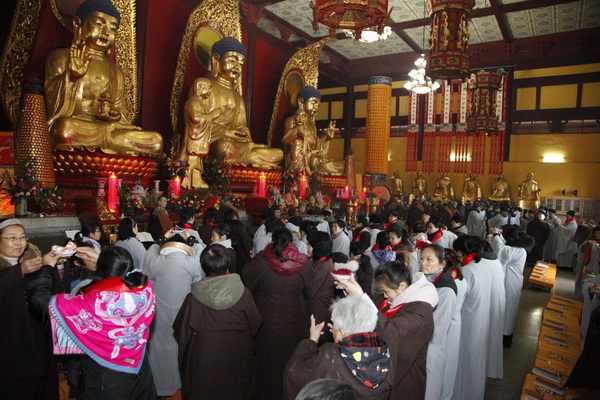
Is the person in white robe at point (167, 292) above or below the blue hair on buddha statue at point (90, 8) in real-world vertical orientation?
below

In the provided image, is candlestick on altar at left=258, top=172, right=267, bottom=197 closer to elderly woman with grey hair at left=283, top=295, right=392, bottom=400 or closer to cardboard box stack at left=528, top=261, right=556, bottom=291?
cardboard box stack at left=528, top=261, right=556, bottom=291

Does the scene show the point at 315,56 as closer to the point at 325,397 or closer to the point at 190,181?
the point at 190,181

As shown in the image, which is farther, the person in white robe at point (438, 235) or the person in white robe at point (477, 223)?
the person in white robe at point (477, 223)

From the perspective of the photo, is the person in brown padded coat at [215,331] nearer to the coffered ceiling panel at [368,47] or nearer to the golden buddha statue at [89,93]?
the golden buddha statue at [89,93]

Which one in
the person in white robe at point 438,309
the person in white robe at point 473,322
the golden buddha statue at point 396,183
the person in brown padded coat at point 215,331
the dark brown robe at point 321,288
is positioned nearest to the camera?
the person in brown padded coat at point 215,331

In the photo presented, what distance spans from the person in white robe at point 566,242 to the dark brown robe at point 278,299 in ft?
23.5

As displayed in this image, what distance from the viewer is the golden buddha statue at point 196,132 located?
27.0ft

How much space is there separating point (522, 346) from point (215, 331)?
3.48 metres

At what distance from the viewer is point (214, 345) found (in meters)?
2.07

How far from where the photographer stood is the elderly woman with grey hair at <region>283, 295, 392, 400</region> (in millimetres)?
1336

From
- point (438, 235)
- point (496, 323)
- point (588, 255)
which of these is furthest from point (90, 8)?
point (588, 255)

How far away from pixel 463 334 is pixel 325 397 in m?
2.27

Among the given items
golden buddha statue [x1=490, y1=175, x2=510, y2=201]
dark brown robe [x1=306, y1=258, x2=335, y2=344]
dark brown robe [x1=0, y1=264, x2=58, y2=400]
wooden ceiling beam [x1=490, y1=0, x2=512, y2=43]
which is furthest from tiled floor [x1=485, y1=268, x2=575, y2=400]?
golden buddha statue [x1=490, y1=175, x2=510, y2=201]

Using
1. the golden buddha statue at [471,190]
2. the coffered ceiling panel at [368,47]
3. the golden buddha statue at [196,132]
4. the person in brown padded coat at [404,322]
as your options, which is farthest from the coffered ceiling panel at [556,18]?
the person in brown padded coat at [404,322]
